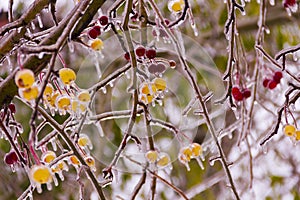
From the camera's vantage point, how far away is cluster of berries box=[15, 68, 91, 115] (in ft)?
2.30

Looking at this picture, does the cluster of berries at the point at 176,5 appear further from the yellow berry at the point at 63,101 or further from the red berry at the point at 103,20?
the yellow berry at the point at 63,101

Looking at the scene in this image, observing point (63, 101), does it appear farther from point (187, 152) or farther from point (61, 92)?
point (187, 152)

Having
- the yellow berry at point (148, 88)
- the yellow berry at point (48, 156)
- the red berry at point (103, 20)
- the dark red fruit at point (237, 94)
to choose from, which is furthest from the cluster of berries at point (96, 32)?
the dark red fruit at point (237, 94)

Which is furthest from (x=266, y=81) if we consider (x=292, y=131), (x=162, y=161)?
(x=162, y=161)

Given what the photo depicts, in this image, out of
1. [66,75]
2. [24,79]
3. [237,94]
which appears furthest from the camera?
[237,94]

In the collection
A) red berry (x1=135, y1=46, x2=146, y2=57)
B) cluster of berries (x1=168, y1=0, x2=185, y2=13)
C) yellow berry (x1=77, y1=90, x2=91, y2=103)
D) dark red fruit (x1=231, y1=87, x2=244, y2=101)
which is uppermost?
cluster of berries (x1=168, y1=0, x2=185, y2=13)

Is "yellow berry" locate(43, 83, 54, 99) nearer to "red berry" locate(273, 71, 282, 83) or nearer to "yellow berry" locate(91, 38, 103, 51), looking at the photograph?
"yellow berry" locate(91, 38, 103, 51)

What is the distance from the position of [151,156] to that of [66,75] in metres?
0.23

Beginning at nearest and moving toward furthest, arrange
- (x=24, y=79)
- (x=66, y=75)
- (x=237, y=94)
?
(x=24, y=79) < (x=66, y=75) < (x=237, y=94)

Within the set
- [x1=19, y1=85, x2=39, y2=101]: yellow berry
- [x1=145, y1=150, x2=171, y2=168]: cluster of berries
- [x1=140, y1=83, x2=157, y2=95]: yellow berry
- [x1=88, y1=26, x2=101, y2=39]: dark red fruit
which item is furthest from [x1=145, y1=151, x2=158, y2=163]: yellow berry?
[x1=19, y1=85, x2=39, y2=101]: yellow berry

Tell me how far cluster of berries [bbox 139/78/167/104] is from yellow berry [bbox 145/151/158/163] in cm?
9

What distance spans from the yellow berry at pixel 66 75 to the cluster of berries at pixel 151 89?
132 mm

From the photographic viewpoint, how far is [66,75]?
85cm

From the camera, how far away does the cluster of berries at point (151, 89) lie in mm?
939
